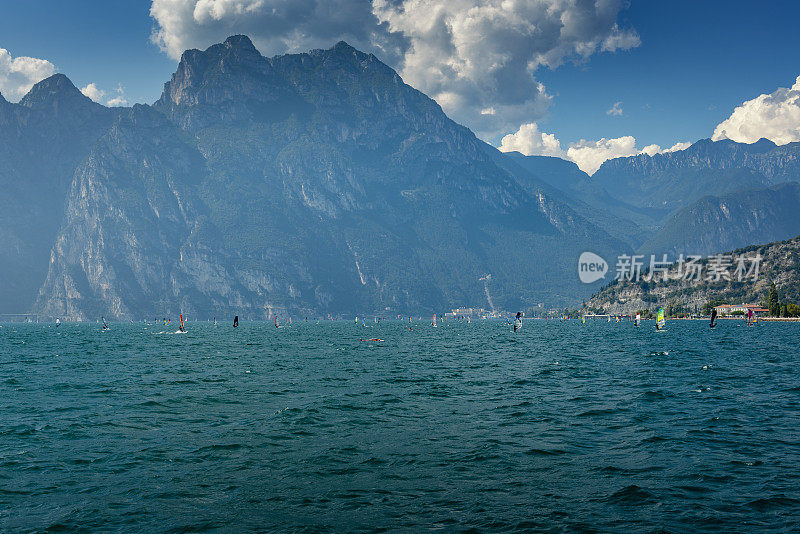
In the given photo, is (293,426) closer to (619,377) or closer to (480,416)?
(480,416)

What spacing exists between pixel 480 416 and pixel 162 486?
764 inches

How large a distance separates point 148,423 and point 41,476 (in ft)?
34.5

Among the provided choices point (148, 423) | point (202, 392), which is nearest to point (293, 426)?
point (148, 423)

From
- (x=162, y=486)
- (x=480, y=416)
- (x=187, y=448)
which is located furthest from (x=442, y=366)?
(x=162, y=486)

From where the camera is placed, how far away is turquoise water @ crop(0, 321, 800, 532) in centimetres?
1739

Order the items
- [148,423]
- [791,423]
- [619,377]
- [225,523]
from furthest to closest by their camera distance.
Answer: [619,377] < [148,423] < [791,423] < [225,523]

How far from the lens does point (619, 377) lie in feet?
179

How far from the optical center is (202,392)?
4494 centimetres

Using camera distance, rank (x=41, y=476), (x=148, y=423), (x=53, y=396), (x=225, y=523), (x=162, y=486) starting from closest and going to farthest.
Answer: (x=225, y=523) < (x=162, y=486) < (x=41, y=476) < (x=148, y=423) < (x=53, y=396)

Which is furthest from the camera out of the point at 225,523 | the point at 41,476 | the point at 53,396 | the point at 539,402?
the point at 53,396

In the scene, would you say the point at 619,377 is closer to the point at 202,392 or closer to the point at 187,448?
the point at 202,392

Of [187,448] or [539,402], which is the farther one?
[539,402]

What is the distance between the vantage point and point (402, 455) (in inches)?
975

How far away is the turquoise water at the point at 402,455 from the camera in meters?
17.4
